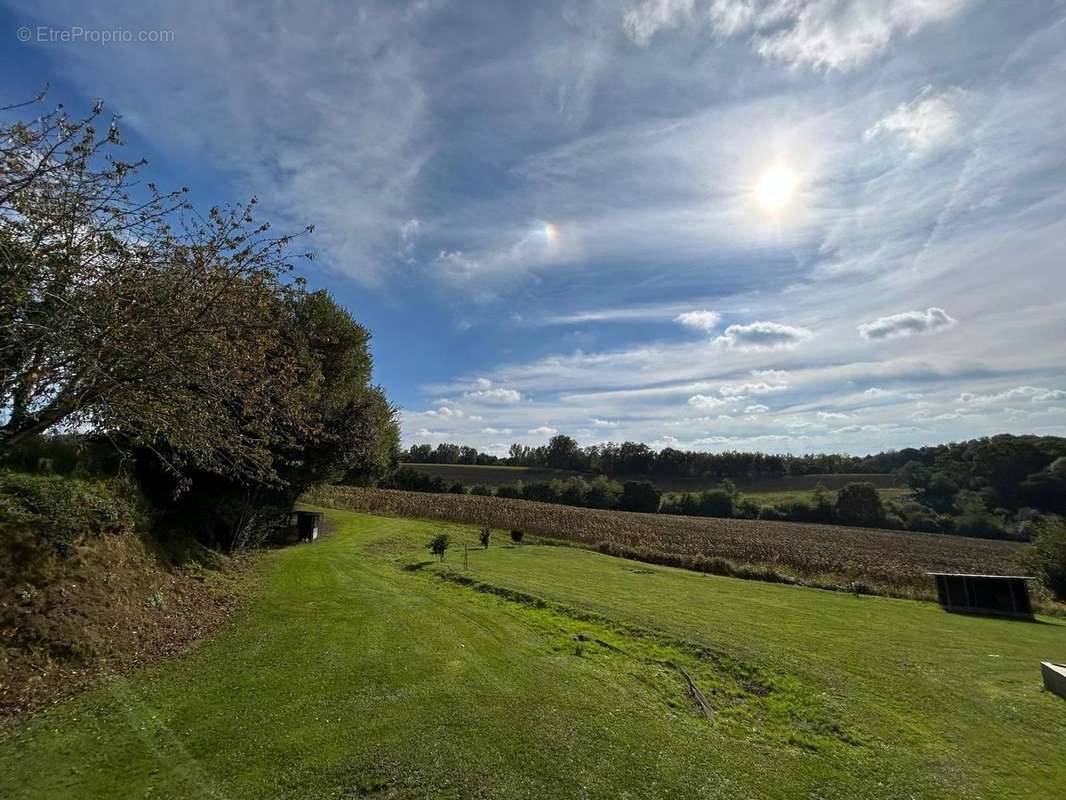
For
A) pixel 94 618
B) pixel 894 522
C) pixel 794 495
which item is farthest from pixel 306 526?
pixel 794 495

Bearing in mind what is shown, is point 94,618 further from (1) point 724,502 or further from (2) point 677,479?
(2) point 677,479

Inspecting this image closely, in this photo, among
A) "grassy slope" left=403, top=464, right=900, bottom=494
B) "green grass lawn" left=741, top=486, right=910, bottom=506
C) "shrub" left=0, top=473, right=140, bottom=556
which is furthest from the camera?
"grassy slope" left=403, top=464, right=900, bottom=494

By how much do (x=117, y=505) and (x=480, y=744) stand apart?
11.0m

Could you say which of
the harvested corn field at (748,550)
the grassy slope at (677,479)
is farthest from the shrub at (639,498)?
the harvested corn field at (748,550)

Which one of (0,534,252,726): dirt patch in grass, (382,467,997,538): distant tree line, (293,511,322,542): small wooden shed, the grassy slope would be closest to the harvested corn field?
(293,511,322,542): small wooden shed

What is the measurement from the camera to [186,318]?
6320 millimetres

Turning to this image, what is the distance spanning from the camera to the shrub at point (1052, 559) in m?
24.4

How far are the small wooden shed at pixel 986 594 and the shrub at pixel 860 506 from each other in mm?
67506

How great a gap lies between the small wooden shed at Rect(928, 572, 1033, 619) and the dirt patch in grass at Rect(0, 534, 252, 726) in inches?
1019

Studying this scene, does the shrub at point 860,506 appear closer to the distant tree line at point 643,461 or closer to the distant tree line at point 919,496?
the distant tree line at point 919,496

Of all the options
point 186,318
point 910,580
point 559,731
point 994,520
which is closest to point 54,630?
point 186,318

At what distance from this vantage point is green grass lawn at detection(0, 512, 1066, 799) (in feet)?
17.3

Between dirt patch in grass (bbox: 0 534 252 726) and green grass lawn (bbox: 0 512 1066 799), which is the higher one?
dirt patch in grass (bbox: 0 534 252 726)

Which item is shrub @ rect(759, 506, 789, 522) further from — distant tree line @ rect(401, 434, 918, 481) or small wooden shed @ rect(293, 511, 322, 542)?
small wooden shed @ rect(293, 511, 322, 542)
